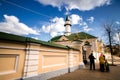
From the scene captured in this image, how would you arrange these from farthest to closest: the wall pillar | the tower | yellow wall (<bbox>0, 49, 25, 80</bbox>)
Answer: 1. the tower
2. the wall pillar
3. yellow wall (<bbox>0, 49, 25, 80</bbox>)

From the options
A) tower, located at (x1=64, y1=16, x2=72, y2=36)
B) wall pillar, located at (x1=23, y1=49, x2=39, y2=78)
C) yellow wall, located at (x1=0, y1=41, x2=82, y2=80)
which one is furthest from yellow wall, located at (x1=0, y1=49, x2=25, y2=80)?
tower, located at (x1=64, y1=16, x2=72, y2=36)

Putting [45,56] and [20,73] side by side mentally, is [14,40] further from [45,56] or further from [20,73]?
[45,56]

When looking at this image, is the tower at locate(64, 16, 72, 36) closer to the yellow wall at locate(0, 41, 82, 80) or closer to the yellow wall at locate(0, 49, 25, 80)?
the yellow wall at locate(0, 41, 82, 80)

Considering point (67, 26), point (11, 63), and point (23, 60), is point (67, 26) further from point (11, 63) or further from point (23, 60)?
point (11, 63)

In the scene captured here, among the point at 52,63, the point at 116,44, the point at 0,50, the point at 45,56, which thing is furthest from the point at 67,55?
the point at 116,44

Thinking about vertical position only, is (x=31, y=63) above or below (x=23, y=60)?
below

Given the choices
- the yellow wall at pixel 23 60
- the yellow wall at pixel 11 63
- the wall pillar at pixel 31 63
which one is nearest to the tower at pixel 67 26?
the yellow wall at pixel 23 60

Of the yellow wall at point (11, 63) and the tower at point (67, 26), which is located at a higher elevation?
the tower at point (67, 26)

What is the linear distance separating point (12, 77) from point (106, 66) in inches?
370

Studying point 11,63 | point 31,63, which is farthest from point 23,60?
point 11,63

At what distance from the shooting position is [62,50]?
8453 mm

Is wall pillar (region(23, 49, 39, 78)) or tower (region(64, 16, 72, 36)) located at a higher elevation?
tower (region(64, 16, 72, 36))

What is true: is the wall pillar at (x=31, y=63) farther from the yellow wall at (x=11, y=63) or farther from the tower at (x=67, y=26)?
the tower at (x=67, y=26)

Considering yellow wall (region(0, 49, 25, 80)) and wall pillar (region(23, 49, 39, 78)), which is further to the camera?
wall pillar (region(23, 49, 39, 78))
